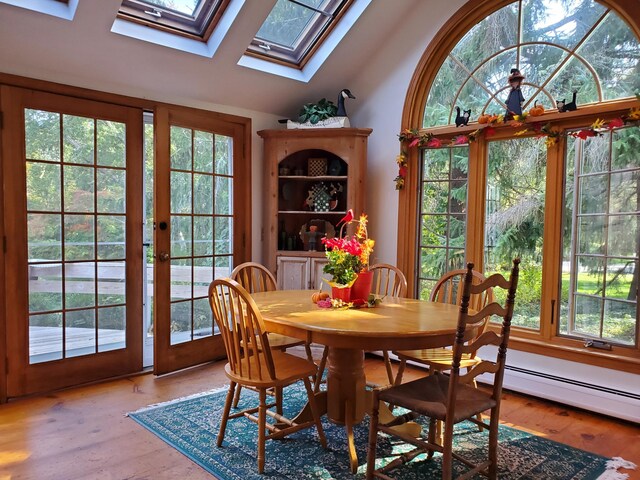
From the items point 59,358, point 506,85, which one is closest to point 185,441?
point 59,358

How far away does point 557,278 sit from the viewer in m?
3.47

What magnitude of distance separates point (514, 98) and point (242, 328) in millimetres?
2597

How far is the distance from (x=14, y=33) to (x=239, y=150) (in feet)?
5.96

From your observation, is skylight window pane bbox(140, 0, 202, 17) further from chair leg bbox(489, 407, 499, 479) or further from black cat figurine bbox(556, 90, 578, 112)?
chair leg bbox(489, 407, 499, 479)

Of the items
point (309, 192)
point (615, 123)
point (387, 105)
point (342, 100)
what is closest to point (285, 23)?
point (342, 100)

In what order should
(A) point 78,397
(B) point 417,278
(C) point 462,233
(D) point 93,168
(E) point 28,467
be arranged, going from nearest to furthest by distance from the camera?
1. (E) point 28,467
2. (A) point 78,397
3. (D) point 93,168
4. (C) point 462,233
5. (B) point 417,278

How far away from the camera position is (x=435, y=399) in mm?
2148

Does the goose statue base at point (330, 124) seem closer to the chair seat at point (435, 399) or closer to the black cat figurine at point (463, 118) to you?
the black cat figurine at point (463, 118)

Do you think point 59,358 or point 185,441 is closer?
point 185,441

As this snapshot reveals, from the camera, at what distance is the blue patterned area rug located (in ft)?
7.80

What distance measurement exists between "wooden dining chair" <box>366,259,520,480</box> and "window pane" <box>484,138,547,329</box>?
1566 mm

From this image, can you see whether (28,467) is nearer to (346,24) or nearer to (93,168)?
(93,168)

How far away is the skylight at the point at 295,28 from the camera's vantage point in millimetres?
Result: 3973

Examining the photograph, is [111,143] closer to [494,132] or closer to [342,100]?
[342,100]
